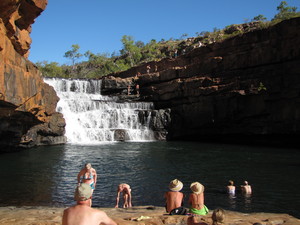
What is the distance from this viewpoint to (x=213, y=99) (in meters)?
39.0

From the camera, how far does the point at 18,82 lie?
21031 mm

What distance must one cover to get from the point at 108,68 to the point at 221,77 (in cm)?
6622

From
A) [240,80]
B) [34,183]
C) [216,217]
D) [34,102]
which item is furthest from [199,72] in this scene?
[216,217]

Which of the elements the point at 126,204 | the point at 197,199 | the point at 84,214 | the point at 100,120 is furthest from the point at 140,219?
the point at 100,120

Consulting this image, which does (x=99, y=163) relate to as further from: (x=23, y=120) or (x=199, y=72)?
(x=199, y=72)

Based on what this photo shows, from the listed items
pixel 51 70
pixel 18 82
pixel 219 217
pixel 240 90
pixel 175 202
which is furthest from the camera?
pixel 51 70

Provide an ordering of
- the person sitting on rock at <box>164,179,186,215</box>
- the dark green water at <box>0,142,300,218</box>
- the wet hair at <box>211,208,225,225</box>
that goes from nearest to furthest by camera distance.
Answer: the wet hair at <box>211,208,225,225</box>, the person sitting on rock at <box>164,179,186,215</box>, the dark green water at <box>0,142,300,218</box>

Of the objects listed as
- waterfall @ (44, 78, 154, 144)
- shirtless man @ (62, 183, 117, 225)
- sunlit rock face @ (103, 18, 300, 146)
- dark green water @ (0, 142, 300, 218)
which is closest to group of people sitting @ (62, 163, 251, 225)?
shirtless man @ (62, 183, 117, 225)

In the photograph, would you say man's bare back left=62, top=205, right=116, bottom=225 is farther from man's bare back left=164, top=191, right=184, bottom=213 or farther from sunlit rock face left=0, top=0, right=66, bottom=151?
sunlit rock face left=0, top=0, right=66, bottom=151

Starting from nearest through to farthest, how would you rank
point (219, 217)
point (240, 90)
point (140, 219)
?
point (219, 217) < point (140, 219) < point (240, 90)

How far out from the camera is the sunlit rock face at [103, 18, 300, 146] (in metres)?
33.8

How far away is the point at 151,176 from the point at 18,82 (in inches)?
453

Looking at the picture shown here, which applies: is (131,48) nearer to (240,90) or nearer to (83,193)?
(240,90)

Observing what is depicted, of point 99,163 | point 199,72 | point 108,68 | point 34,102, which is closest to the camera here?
point 99,163
